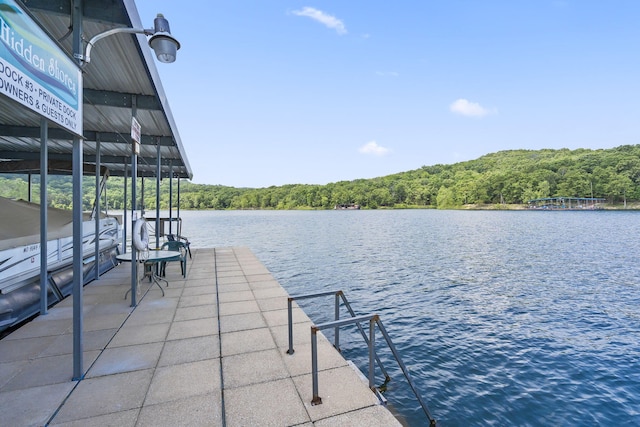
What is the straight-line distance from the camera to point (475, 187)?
81.6 metres

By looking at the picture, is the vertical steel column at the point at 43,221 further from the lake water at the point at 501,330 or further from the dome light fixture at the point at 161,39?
the lake water at the point at 501,330

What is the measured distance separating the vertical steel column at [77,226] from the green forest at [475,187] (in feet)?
178

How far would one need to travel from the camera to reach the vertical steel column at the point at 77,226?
2.45 m

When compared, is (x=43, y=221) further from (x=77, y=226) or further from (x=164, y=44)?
(x=164, y=44)

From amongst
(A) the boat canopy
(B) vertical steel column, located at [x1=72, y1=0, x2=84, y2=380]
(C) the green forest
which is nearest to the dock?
(B) vertical steel column, located at [x1=72, y1=0, x2=84, y2=380]

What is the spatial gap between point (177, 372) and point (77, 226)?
5.15ft

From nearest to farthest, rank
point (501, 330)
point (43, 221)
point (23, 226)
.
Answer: point (43, 221), point (23, 226), point (501, 330)

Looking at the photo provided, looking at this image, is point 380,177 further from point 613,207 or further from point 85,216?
point 85,216

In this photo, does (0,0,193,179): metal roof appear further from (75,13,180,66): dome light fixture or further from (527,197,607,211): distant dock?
(527,197,607,211): distant dock

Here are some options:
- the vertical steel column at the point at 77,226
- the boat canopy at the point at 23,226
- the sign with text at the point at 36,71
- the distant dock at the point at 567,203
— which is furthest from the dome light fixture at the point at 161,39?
the distant dock at the point at 567,203

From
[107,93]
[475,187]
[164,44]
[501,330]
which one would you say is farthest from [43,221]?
[475,187]

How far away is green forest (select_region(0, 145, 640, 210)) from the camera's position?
69000 mm

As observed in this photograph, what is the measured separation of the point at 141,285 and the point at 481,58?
6886 centimetres

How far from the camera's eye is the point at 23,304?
4004 millimetres
